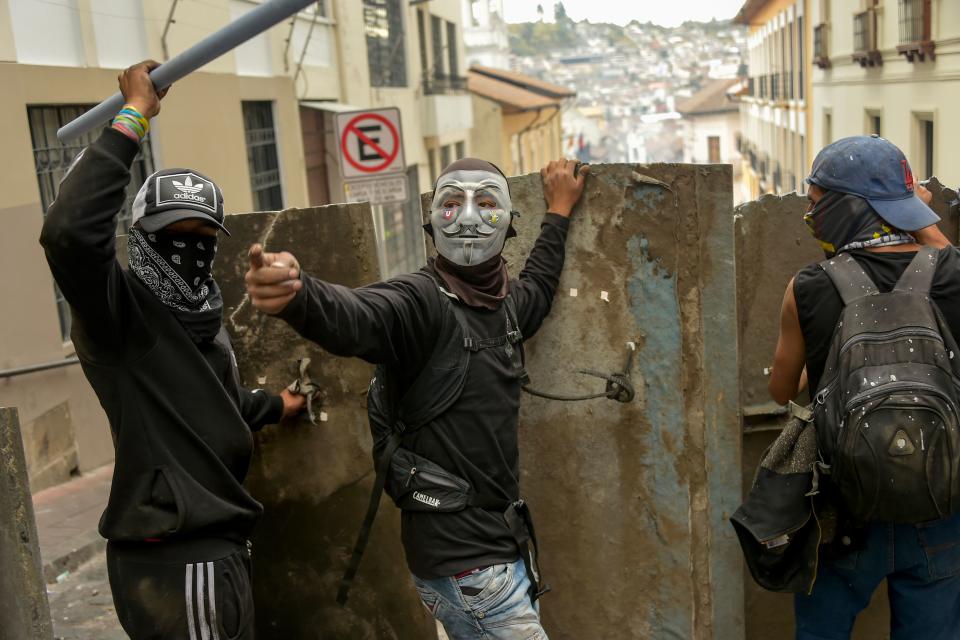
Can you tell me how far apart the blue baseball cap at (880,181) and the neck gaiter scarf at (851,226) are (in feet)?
0.07

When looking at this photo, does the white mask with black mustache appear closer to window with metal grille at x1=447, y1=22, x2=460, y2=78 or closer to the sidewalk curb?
the sidewalk curb

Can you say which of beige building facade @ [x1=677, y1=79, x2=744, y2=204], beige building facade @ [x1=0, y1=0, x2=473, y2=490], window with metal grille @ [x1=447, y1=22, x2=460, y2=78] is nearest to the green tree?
beige building facade @ [x1=677, y1=79, x2=744, y2=204]

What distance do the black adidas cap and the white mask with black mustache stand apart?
61 cm

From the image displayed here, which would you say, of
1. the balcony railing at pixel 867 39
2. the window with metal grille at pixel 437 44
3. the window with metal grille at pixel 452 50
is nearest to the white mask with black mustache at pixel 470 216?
the balcony railing at pixel 867 39

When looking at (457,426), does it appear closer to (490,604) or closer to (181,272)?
(490,604)

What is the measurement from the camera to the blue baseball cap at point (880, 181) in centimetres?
263

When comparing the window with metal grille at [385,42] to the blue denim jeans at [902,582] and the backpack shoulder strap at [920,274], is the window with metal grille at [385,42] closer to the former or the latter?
the backpack shoulder strap at [920,274]

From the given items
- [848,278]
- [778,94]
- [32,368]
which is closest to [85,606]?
[32,368]

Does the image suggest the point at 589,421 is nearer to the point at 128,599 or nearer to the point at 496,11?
the point at 128,599

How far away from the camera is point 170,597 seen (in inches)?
98.6

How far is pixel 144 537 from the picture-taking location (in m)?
2.47

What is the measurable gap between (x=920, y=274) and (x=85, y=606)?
436 cm

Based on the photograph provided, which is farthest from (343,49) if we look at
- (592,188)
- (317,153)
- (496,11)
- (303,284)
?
(496,11)

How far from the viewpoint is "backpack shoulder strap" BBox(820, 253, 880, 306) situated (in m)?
2.55
